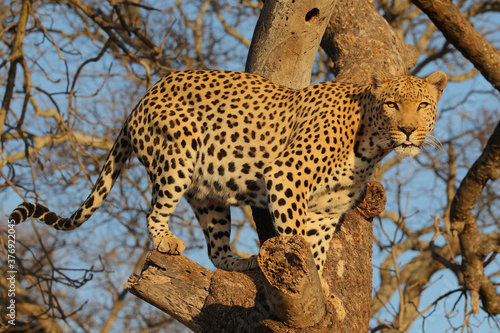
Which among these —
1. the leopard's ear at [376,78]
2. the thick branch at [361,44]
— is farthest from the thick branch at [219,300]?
the thick branch at [361,44]

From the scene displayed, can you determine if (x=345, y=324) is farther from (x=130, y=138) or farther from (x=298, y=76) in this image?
(x=298, y=76)

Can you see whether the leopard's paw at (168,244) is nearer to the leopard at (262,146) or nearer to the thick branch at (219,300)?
the leopard at (262,146)

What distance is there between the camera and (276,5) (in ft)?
26.1

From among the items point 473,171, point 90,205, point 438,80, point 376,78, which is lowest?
point 90,205

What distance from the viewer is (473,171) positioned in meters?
8.54

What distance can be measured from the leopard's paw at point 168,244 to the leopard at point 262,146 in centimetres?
1

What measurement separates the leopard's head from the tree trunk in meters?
0.88

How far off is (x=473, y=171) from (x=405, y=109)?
124 inches

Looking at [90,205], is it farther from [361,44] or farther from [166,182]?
[361,44]

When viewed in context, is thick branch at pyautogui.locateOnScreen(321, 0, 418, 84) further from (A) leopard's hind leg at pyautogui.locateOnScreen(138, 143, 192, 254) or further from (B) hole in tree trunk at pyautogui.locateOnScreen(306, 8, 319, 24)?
(A) leopard's hind leg at pyautogui.locateOnScreen(138, 143, 192, 254)

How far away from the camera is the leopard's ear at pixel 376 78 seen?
6041 mm

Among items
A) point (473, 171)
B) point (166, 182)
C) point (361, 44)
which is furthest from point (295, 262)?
point (473, 171)

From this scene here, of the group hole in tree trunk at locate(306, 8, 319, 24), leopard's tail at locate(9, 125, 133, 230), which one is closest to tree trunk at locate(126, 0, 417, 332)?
hole in tree trunk at locate(306, 8, 319, 24)

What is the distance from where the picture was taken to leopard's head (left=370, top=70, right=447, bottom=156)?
5766 millimetres
